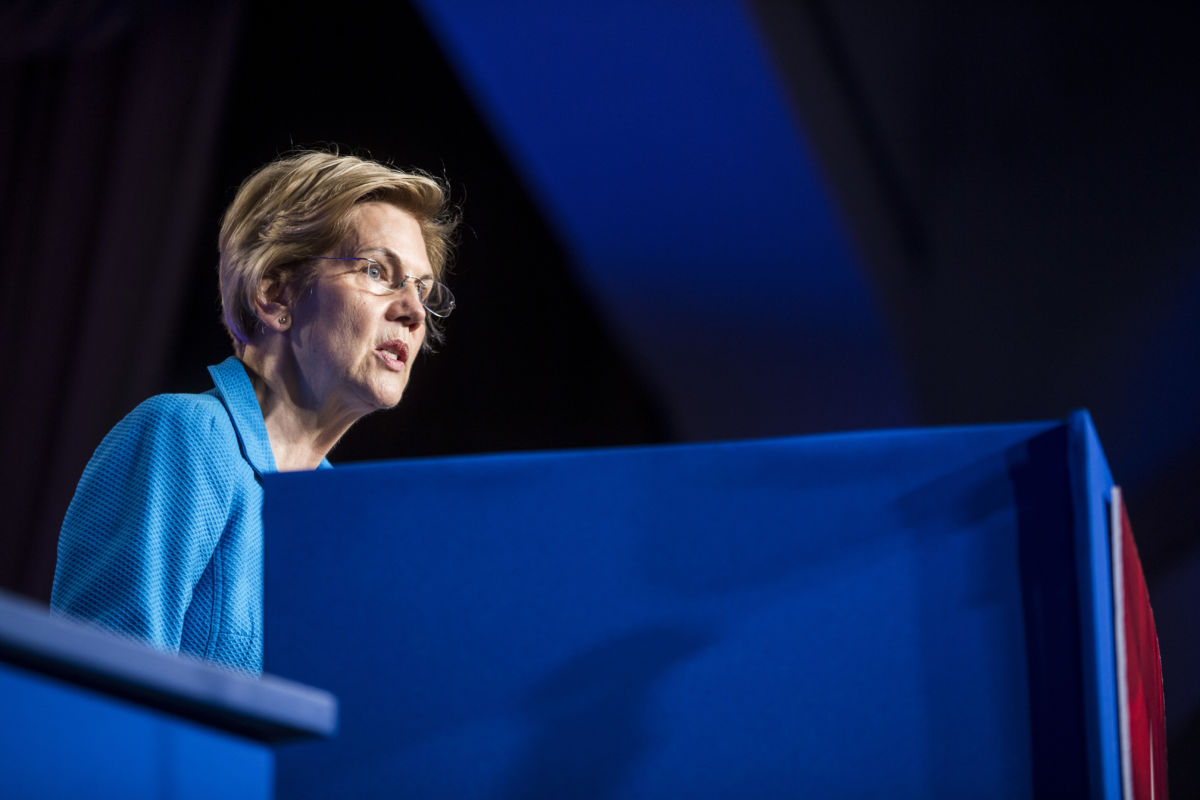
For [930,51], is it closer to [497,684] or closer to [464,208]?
[464,208]

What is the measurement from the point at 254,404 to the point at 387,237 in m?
0.32

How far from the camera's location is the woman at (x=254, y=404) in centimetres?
94

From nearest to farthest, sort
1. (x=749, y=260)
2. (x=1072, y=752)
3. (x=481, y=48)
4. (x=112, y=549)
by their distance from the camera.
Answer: (x=1072, y=752), (x=112, y=549), (x=481, y=48), (x=749, y=260)

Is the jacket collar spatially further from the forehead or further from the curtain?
the curtain

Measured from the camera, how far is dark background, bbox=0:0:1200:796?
2.68 metres

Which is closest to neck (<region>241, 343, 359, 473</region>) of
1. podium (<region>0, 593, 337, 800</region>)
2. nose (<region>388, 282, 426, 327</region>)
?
nose (<region>388, 282, 426, 327</region>)

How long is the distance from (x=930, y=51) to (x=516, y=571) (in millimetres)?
3097

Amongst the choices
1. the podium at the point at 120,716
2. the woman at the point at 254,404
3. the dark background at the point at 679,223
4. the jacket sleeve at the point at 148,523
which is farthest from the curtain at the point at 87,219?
the podium at the point at 120,716

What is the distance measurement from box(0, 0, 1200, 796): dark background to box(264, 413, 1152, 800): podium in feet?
6.03

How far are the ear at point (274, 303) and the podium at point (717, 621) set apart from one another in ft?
2.19

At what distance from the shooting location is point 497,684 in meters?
0.65

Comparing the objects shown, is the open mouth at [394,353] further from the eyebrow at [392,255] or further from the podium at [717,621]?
the podium at [717,621]

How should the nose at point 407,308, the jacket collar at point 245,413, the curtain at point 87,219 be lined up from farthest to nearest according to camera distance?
the curtain at point 87,219, the nose at point 407,308, the jacket collar at point 245,413

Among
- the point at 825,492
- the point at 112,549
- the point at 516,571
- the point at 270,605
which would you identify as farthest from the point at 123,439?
the point at 825,492
